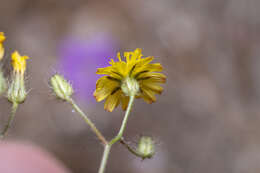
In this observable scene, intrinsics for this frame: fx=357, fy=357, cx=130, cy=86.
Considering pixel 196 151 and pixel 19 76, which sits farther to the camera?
pixel 196 151

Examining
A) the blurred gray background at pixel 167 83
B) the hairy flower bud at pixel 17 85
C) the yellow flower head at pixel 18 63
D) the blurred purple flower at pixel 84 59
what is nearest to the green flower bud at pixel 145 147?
the hairy flower bud at pixel 17 85

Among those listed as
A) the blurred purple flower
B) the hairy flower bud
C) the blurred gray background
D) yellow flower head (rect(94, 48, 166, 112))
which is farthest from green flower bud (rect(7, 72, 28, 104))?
the blurred purple flower

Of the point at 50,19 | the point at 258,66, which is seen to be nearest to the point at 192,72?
A: the point at 258,66

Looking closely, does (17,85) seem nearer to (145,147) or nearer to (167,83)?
(145,147)

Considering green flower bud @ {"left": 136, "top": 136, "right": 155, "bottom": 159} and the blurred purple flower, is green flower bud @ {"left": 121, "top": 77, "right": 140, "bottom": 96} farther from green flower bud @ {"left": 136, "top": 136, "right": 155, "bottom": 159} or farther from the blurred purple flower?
the blurred purple flower

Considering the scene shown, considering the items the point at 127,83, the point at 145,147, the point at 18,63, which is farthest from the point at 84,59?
the point at 145,147

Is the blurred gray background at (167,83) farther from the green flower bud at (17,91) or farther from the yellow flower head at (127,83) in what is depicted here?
the green flower bud at (17,91)

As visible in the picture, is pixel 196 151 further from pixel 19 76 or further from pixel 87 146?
pixel 19 76

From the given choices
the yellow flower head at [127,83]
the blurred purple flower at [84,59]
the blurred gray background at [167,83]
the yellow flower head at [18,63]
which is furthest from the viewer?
the blurred purple flower at [84,59]
